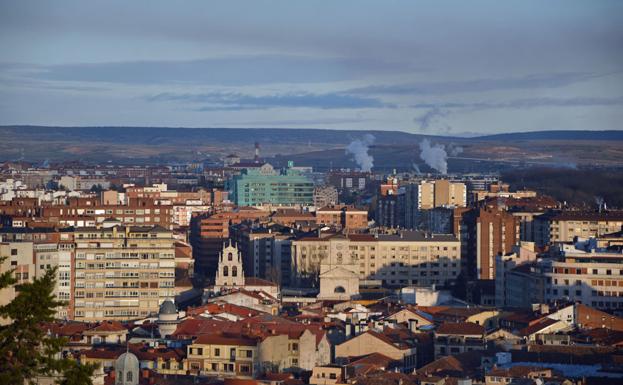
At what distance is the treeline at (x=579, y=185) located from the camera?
112m

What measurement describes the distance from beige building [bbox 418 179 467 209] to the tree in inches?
3744

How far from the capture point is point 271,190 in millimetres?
152375

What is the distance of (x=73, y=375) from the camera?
18.8 m

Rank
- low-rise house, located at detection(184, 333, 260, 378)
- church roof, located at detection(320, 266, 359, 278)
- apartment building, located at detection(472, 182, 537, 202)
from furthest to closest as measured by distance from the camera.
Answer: apartment building, located at detection(472, 182, 537, 202), church roof, located at detection(320, 266, 359, 278), low-rise house, located at detection(184, 333, 260, 378)

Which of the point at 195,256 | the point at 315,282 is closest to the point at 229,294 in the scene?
the point at 315,282

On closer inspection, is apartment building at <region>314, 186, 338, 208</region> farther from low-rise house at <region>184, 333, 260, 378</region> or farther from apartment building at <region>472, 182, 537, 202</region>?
low-rise house at <region>184, 333, 260, 378</region>

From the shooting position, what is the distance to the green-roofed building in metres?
150

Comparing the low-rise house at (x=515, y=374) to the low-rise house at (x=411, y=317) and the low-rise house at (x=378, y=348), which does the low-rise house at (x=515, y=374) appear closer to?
the low-rise house at (x=378, y=348)

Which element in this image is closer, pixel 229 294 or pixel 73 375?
pixel 73 375

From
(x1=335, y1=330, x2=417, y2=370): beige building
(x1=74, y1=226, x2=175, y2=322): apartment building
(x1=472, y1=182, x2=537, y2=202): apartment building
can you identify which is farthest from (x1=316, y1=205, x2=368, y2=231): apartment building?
(x1=335, y1=330, x2=417, y2=370): beige building

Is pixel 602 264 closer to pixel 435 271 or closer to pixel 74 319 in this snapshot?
pixel 74 319

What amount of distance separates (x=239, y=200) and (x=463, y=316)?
3707 inches

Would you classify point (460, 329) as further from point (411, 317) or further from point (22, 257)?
point (22, 257)

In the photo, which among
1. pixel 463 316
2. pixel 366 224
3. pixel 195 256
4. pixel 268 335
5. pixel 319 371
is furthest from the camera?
pixel 366 224
